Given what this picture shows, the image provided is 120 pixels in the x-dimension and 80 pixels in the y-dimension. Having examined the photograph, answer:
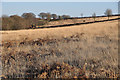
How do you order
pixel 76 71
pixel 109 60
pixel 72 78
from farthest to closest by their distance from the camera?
1. pixel 109 60
2. pixel 76 71
3. pixel 72 78

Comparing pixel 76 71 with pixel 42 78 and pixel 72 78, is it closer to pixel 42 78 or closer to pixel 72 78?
pixel 72 78

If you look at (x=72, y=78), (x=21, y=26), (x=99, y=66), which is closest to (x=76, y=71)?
(x=72, y=78)

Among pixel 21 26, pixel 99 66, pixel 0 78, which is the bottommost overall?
pixel 0 78

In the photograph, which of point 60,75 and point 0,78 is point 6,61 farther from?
point 60,75

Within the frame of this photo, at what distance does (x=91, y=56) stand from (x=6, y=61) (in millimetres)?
2873

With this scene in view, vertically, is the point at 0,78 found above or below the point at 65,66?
below

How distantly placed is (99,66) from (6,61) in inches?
122

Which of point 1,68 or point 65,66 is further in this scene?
point 1,68

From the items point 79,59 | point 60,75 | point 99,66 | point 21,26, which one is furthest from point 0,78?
point 21,26

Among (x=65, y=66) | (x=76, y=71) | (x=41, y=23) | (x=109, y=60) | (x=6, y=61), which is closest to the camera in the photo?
(x=76, y=71)

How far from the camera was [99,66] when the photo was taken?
152 inches

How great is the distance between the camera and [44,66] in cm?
404

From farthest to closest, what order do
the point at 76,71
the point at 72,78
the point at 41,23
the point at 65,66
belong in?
the point at 41,23 → the point at 65,66 → the point at 76,71 → the point at 72,78

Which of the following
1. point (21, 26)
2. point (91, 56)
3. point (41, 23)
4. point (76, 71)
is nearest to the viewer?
point (76, 71)
